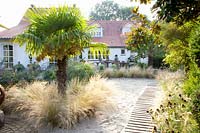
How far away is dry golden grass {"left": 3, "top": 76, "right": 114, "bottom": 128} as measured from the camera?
7.05 metres

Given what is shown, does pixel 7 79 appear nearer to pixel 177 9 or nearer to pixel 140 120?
pixel 140 120

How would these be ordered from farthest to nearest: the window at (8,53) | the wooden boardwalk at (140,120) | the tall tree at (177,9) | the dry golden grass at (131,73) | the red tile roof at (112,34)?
the red tile roof at (112,34) < the window at (8,53) < the dry golden grass at (131,73) < the wooden boardwalk at (140,120) < the tall tree at (177,9)

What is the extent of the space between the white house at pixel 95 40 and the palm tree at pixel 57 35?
8741 mm

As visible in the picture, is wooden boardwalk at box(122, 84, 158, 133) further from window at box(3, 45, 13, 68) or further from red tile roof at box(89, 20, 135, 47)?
red tile roof at box(89, 20, 135, 47)

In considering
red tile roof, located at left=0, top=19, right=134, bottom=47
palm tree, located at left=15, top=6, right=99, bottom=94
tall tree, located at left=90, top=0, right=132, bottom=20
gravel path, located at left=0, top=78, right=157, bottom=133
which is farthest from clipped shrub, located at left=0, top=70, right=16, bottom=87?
tall tree, located at left=90, top=0, right=132, bottom=20

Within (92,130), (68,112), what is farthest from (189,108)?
(68,112)

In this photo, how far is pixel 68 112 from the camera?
705cm

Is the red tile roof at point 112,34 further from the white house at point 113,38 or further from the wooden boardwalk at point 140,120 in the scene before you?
the wooden boardwalk at point 140,120

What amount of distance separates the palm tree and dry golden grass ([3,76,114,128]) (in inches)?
25.6

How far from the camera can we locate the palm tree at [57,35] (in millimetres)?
8227

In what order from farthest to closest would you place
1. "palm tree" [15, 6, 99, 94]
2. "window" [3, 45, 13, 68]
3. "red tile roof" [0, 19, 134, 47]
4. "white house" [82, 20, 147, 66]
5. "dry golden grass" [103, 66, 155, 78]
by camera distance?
1. "white house" [82, 20, 147, 66]
2. "red tile roof" [0, 19, 134, 47]
3. "window" [3, 45, 13, 68]
4. "dry golden grass" [103, 66, 155, 78]
5. "palm tree" [15, 6, 99, 94]

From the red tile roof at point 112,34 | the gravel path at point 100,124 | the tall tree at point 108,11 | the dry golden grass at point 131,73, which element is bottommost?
the gravel path at point 100,124

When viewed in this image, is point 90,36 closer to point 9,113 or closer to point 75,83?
point 75,83

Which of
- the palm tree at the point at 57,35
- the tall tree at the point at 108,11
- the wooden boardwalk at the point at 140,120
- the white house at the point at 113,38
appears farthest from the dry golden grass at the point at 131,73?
the tall tree at the point at 108,11
